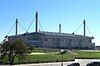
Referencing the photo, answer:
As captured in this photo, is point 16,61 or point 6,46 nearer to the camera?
point 6,46

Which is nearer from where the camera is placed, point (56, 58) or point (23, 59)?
point (23, 59)

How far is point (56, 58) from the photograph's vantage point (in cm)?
9062

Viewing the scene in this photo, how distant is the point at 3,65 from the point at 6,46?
15.9 feet

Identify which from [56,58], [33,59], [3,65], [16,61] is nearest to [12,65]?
[3,65]

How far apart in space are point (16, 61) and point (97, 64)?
31664 mm

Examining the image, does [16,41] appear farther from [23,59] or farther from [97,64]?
[97,64]

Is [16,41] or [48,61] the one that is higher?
[16,41]

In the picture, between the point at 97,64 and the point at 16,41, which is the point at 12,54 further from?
the point at 97,64

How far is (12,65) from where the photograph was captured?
70.8 metres

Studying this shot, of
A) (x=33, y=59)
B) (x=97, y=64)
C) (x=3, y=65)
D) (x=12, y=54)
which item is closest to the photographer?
(x=97, y=64)

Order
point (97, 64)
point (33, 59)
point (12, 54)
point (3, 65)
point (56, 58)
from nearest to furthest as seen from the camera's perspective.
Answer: point (97, 64) < point (3, 65) < point (12, 54) < point (33, 59) < point (56, 58)

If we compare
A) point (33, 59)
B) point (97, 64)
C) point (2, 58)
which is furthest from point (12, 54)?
point (97, 64)

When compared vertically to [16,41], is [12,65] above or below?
below

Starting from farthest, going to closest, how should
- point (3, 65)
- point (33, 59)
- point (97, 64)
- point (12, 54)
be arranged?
point (33, 59)
point (12, 54)
point (3, 65)
point (97, 64)
